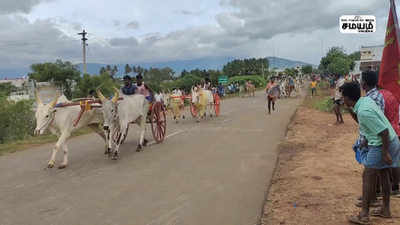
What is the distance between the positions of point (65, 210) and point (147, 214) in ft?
4.37

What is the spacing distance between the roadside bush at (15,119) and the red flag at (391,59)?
17.4m

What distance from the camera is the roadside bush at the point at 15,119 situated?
1770 centimetres

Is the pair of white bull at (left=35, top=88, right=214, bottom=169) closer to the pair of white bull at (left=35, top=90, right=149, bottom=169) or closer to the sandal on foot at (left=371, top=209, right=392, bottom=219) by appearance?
the pair of white bull at (left=35, top=90, right=149, bottom=169)

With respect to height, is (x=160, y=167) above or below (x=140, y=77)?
below

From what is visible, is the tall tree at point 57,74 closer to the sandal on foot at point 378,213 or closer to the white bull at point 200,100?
the white bull at point 200,100

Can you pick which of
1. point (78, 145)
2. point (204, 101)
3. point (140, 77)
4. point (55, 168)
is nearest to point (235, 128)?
point (204, 101)

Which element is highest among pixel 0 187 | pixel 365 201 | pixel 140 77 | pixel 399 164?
pixel 140 77

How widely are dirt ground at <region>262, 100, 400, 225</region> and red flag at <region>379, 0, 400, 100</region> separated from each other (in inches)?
67.8

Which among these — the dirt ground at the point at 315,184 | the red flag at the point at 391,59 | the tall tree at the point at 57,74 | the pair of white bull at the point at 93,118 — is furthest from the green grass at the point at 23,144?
the tall tree at the point at 57,74

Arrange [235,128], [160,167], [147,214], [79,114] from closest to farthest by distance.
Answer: [147,214] → [160,167] → [79,114] → [235,128]

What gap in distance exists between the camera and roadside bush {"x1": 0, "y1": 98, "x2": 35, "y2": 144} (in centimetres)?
1770

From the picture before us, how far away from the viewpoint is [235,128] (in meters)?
12.9

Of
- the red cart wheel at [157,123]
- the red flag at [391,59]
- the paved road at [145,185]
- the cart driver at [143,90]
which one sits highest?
the red flag at [391,59]

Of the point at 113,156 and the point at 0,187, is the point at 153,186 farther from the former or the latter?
the point at 0,187
